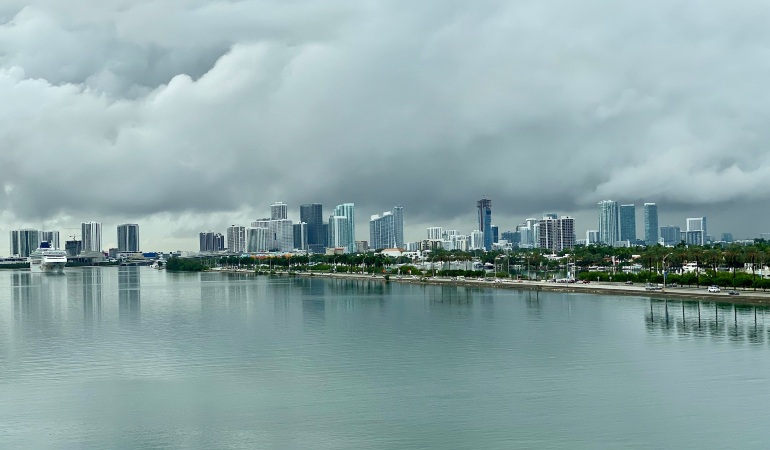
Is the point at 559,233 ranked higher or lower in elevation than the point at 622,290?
higher

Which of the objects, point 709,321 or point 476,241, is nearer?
point 709,321

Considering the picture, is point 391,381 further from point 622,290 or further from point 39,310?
point 622,290

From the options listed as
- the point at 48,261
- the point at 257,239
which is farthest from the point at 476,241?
the point at 48,261

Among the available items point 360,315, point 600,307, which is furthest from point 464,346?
point 600,307

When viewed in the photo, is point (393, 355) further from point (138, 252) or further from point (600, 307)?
point (138, 252)

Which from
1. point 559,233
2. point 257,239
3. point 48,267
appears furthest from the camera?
point 257,239

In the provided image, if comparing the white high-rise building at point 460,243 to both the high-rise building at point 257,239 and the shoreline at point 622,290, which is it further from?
the shoreline at point 622,290

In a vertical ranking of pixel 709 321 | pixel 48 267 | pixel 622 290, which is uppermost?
pixel 48 267
